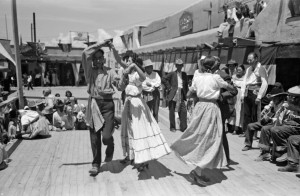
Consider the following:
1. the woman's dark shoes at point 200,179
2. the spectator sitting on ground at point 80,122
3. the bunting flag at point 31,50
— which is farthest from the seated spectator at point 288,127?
the bunting flag at point 31,50

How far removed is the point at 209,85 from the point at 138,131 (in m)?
1.31

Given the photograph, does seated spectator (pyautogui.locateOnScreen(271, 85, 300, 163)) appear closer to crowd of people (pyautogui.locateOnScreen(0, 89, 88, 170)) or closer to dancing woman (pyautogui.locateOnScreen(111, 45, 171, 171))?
dancing woman (pyautogui.locateOnScreen(111, 45, 171, 171))

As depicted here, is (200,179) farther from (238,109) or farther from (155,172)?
(238,109)

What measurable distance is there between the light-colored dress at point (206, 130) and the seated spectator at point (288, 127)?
1264 millimetres

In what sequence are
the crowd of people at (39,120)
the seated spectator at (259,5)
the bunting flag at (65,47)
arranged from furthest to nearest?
the bunting flag at (65,47) < the seated spectator at (259,5) < the crowd of people at (39,120)

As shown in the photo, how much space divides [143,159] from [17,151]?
3.10m

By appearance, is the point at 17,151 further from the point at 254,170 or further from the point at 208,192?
the point at 254,170

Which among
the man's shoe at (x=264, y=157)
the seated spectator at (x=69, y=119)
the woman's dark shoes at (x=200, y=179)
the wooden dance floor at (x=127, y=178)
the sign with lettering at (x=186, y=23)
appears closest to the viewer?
the wooden dance floor at (x=127, y=178)

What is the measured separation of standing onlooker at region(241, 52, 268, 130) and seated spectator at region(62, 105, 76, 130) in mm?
4894

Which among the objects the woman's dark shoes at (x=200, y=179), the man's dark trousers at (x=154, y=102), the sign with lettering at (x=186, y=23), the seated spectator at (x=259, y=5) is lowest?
the woman's dark shoes at (x=200, y=179)

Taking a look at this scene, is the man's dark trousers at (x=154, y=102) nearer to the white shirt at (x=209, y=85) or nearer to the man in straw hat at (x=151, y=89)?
the man in straw hat at (x=151, y=89)

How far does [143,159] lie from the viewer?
4539 mm

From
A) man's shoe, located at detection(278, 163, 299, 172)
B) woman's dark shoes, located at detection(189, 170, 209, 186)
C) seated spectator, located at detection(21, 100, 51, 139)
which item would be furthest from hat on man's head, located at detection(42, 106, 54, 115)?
man's shoe, located at detection(278, 163, 299, 172)

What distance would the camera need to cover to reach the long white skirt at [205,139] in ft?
14.0
